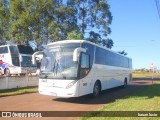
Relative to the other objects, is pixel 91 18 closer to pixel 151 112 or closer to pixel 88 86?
pixel 88 86

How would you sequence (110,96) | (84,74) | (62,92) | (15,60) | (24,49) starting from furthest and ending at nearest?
(24,49), (15,60), (110,96), (84,74), (62,92)

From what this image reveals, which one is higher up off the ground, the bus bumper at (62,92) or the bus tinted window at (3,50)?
the bus tinted window at (3,50)

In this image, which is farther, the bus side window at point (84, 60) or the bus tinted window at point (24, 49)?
the bus tinted window at point (24, 49)

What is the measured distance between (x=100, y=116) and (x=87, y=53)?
5.82 meters

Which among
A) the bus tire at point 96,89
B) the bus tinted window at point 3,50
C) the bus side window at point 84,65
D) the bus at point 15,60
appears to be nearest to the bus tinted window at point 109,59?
the bus tire at point 96,89

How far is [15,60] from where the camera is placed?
98.8 feet

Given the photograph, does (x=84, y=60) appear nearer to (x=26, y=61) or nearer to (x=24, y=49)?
(x=26, y=61)

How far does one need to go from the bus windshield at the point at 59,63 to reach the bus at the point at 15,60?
16.2 m

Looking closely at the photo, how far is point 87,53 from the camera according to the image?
14.9 metres

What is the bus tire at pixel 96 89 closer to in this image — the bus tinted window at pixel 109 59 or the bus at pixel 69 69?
the bus at pixel 69 69

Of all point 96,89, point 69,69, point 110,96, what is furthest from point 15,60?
point 69,69

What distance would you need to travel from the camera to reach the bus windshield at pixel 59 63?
13375mm

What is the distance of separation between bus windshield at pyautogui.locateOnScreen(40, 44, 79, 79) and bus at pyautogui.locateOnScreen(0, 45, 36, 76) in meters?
16.2

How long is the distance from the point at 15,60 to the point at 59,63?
17.7m
